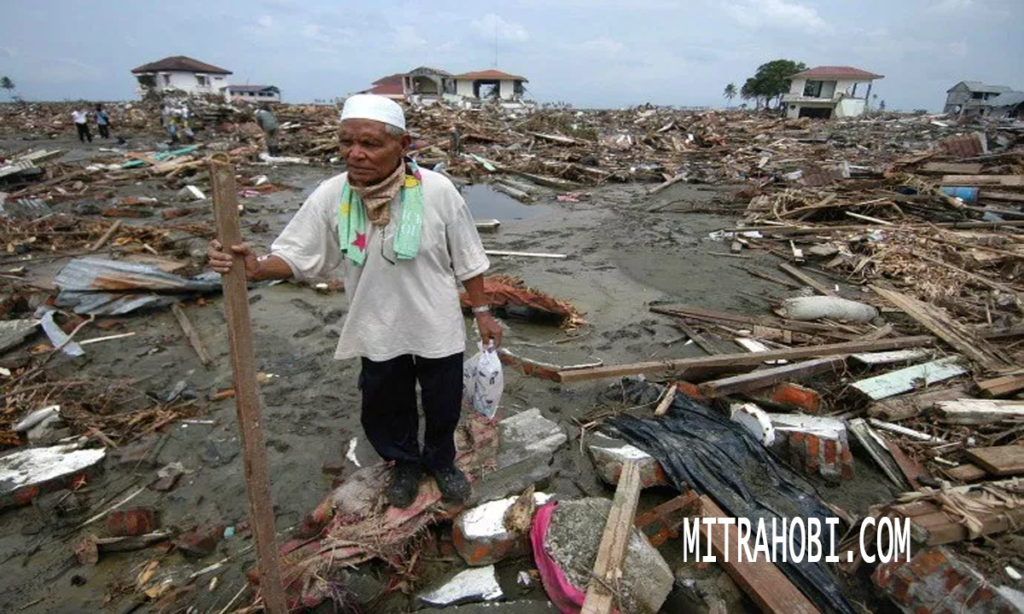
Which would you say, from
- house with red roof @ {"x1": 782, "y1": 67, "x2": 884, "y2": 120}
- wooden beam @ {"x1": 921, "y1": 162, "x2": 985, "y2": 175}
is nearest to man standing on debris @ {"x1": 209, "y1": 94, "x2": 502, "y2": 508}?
wooden beam @ {"x1": 921, "y1": 162, "x2": 985, "y2": 175}

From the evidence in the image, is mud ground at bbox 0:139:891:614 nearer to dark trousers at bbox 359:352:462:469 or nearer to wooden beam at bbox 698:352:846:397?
dark trousers at bbox 359:352:462:469

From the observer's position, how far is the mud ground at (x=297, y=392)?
244cm

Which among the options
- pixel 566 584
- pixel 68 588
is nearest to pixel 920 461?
pixel 566 584

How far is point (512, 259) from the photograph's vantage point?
7.60m

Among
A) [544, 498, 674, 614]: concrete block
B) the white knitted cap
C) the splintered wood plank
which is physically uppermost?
the white knitted cap

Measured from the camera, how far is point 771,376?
3.80 m

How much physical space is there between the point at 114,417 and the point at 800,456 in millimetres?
4880

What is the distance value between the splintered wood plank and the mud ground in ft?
1.76

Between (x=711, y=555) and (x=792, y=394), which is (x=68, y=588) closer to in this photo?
(x=711, y=555)

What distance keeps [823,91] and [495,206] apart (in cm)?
4802

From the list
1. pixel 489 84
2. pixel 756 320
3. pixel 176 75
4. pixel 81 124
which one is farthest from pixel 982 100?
pixel 176 75

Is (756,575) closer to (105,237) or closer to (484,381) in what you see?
(484,381)

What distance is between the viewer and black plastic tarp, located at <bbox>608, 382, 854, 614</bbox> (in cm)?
237

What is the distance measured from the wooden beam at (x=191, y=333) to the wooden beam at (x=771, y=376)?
437 centimetres
